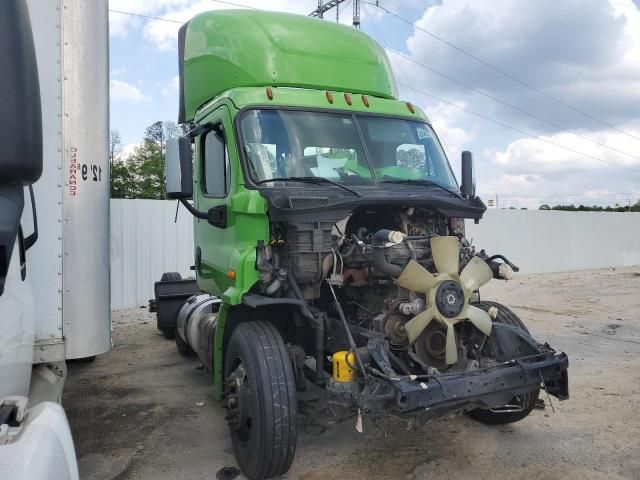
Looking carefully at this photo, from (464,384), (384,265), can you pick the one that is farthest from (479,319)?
(384,265)

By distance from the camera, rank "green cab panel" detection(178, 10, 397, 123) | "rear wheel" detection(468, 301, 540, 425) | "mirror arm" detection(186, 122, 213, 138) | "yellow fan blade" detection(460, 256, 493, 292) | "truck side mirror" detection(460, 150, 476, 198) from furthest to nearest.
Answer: "truck side mirror" detection(460, 150, 476, 198)
"mirror arm" detection(186, 122, 213, 138)
"green cab panel" detection(178, 10, 397, 123)
"rear wheel" detection(468, 301, 540, 425)
"yellow fan blade" detection(460, 256, 493, 292)

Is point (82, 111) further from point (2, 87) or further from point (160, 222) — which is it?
point (160, 222)

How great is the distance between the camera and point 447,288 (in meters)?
3.87

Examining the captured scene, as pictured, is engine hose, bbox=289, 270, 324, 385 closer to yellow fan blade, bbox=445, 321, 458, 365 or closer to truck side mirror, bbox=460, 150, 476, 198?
yellow fan blade, bbox=445, 321, 458, 365

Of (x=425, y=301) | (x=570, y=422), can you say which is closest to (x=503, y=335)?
(x=425, y=301)

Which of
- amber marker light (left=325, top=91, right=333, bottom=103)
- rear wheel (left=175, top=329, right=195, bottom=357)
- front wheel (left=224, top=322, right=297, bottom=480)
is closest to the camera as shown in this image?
front wheel (left=224, top=322, right=297, bottom=480)

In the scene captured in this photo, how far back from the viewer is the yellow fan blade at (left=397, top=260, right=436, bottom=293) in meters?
3.83

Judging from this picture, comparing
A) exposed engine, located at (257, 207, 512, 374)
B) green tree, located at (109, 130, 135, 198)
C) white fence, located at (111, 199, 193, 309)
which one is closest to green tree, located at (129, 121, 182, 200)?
green tree, located at (109, 130, 135, 198)

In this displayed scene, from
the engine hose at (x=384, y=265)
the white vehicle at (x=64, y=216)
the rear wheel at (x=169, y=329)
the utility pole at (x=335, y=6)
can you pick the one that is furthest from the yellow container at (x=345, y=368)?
the utility pole at (x=335, y=6)

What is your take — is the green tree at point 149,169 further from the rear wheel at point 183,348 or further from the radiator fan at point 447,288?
the radiator fan at point 447,288

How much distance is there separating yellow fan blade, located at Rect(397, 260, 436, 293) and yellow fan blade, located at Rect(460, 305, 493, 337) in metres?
0.36

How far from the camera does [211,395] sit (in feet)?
19.6

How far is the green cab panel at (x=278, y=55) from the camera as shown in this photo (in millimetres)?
5027

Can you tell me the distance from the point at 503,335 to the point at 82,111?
324cm
